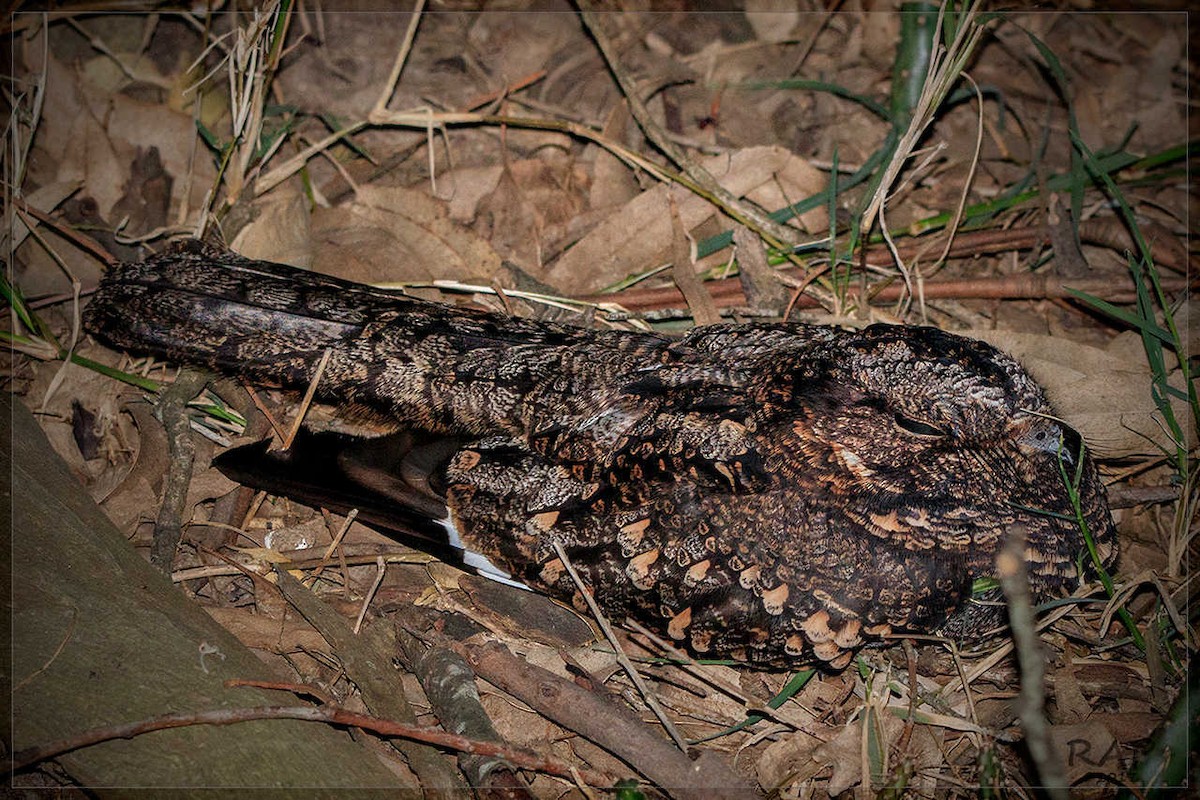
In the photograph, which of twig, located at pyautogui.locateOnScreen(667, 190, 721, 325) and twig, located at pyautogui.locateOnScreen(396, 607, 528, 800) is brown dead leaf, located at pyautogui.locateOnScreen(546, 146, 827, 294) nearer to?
twig, located at pyautogui.locateOnScreen(667, 190, 721, 325)

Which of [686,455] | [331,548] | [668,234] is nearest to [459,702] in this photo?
[331,548]

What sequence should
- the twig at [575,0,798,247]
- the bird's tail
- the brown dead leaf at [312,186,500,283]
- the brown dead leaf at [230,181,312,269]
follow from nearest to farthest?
the bird's tail < the brown dead leaf at [230,181,312,269] < the brown dead leaf at [312,186,500,283] < the twig at [575,0,798,247]

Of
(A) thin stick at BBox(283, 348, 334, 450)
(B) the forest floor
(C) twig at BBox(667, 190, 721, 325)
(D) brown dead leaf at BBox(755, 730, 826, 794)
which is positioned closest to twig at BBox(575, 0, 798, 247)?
(B) the forest floor

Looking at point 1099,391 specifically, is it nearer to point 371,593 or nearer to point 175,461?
point 371,593

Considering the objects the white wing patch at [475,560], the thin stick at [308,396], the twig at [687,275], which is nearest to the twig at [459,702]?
the white wing patch at [475,560]

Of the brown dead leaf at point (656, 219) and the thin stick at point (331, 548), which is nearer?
the thin stick at point (331, 548)

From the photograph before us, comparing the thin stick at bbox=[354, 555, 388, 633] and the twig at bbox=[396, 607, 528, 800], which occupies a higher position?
the thin stick at bbox=[354, 555, 388, 633]

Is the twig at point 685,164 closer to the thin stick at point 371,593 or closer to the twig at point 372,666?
the thin stick at point 371,593
